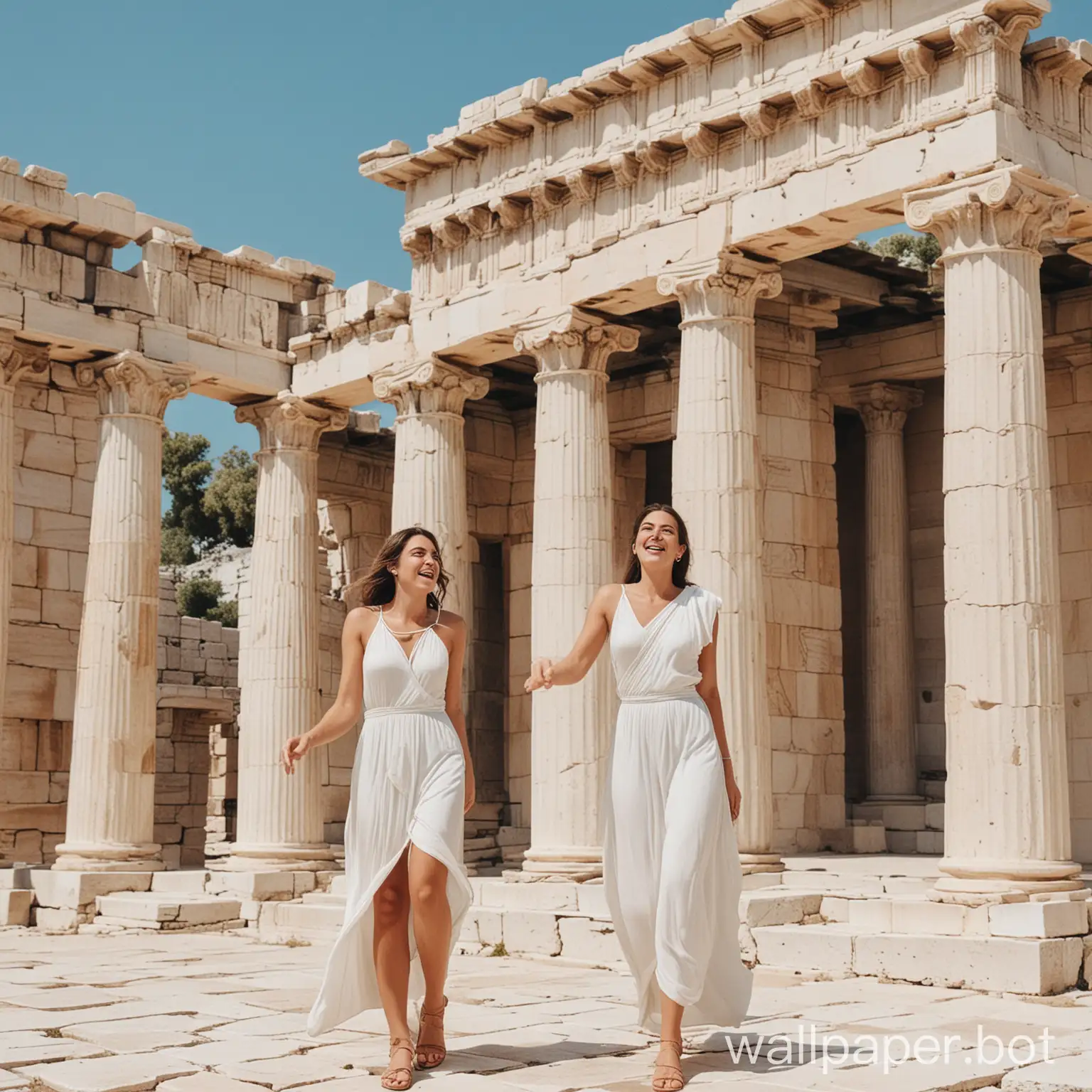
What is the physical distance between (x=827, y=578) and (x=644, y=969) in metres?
12.3

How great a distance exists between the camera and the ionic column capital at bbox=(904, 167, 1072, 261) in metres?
12.8

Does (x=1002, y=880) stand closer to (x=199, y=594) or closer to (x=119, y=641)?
(x=119, y=641)

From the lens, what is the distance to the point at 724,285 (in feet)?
49.5

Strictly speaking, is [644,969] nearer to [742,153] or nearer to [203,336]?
[742,153]

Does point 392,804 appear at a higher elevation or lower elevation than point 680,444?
lower

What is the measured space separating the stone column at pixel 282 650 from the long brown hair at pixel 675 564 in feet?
38.3

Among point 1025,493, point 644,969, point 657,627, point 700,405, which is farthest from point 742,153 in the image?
point 644,969

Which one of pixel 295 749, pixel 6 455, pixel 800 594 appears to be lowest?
pixel 295 749

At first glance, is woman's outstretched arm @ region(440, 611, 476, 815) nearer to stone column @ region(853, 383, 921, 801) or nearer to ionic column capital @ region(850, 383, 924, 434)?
stone column @ region(853, 383, 921, 801)

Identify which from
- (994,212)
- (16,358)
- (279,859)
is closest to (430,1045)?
(994,212)

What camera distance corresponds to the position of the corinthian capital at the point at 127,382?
18.7m

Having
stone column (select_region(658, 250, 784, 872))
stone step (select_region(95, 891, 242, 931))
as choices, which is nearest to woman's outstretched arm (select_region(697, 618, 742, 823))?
stone column (select_region(658, 250, 784, 872))

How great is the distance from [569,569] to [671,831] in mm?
9143

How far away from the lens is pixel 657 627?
23.9 ft
